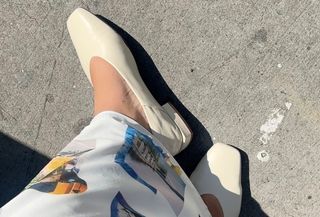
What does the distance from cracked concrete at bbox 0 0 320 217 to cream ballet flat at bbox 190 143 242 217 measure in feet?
0.15

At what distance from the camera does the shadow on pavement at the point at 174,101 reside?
1719mm

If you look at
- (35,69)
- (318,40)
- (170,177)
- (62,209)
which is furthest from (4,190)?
(318,40)

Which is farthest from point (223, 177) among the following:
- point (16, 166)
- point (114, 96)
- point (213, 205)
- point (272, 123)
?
point (16, 166)

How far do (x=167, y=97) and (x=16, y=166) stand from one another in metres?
0.64

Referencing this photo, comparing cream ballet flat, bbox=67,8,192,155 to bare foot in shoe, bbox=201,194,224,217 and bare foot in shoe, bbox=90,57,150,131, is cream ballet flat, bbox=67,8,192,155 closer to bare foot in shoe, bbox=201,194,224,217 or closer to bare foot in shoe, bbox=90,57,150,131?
bare foot in shoe, bbox=90,57,150,131

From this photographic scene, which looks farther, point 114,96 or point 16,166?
point 16,166

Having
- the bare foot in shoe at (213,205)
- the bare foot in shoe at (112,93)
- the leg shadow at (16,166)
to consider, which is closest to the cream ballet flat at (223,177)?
the bare foot in shoe at (213,205)

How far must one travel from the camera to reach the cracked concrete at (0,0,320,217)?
161cm

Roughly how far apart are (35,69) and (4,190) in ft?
1.55

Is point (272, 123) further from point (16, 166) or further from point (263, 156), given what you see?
point (16, 166)

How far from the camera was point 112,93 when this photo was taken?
5.34 ft

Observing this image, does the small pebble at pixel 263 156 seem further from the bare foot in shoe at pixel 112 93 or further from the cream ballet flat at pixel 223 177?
the bare foot in shoe at pixel 112 93

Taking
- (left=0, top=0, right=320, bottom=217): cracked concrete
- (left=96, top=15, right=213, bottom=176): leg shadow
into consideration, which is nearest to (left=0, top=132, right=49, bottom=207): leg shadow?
(left=0, top=0, right=320, bottom=217): cracked concrete

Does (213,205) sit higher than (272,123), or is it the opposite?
(272,123)
